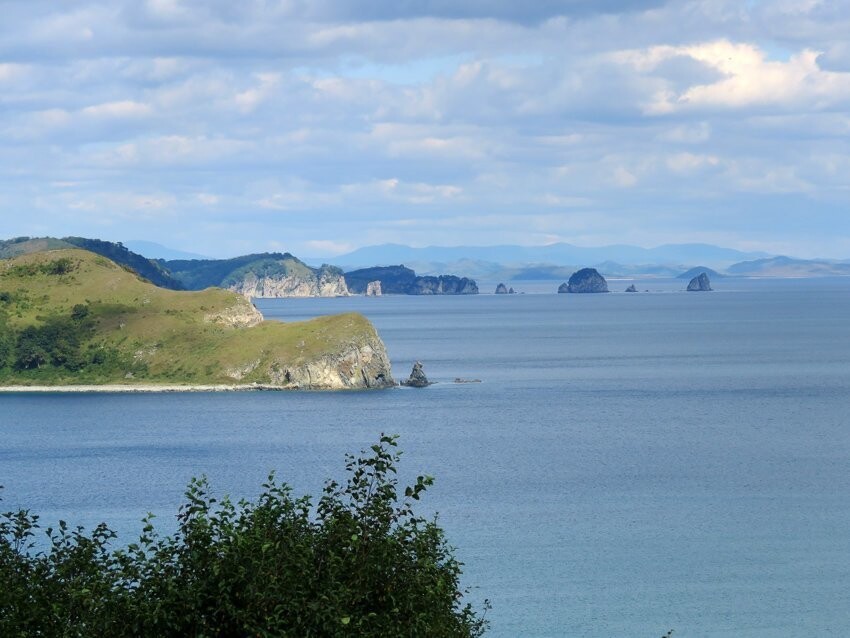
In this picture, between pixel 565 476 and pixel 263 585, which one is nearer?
pixel 263 585

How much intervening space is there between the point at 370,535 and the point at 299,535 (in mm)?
1918

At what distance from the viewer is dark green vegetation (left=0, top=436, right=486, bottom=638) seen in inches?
1261

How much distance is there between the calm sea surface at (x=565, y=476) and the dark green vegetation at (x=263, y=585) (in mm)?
34809

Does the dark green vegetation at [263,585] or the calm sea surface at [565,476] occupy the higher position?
the dark green vegetation at [263,585]

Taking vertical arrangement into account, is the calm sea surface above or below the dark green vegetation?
below

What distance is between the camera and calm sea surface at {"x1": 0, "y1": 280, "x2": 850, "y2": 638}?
75312 mm

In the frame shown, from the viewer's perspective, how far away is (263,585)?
32000 mm

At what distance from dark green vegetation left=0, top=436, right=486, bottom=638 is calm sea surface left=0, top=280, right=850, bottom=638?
34809 mm

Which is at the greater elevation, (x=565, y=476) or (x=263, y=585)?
(x=263, y=585)

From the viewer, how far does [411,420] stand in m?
161

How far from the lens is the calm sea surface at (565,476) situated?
75.3 meters

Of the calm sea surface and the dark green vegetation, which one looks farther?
the calm sea surface

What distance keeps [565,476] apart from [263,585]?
88.4m

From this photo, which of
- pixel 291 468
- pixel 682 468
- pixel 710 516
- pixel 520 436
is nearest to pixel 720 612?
pixel 710 516
